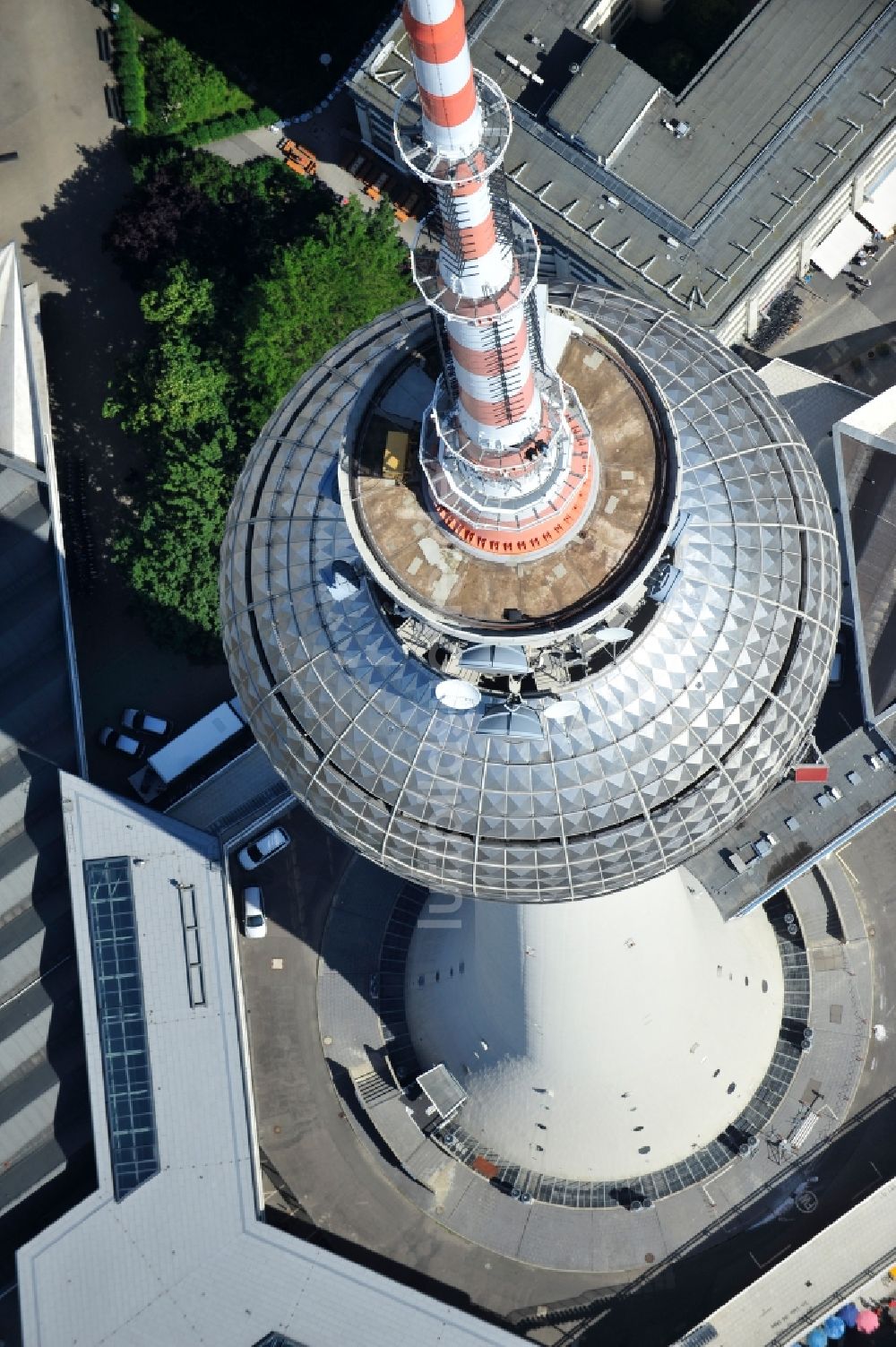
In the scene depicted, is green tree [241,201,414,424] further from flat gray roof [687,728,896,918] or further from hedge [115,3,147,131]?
flat gray roof [687,728,896,918]

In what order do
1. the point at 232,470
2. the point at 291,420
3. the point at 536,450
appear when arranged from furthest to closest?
the point at 232,470 < the point at 291,420 < the point at 536,450

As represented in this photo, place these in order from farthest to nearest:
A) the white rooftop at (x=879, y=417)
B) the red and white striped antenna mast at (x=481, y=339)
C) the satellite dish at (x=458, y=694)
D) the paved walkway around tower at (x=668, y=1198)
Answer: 1. the white rooftop at (x=879, y=417)
2. the paved walkway around tower at (x=668, y=1198)
3. the satellite dish at (x=458, y=694)
4. the red and white striped antenna mast at (x=481, y=339)

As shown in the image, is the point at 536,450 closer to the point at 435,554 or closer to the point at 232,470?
the point at 435,554

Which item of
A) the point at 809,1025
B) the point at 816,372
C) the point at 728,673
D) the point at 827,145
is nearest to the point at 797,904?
the point at 809,1025

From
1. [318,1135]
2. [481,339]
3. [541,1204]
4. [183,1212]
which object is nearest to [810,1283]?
[541,1204]

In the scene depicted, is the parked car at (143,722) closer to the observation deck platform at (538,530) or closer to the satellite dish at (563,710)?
the observation deck platform at (538,530)

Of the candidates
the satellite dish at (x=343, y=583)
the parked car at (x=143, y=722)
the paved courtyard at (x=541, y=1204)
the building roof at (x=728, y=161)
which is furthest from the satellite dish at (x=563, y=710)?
the parked car at (x=143, y=722)

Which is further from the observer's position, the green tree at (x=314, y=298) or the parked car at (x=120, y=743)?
the parked car at (x=120, y=743)
